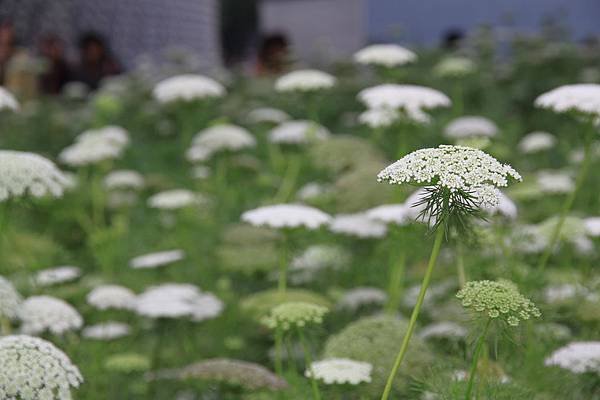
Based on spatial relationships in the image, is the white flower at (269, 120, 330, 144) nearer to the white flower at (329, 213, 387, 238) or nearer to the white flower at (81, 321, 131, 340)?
the white flower at (329, 213, 387, 238)

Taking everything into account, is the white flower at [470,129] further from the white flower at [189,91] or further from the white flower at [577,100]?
the white flower at [577,100]

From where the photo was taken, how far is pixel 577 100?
2779 mm

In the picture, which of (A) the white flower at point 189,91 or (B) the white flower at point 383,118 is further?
(A) the white flower at point 189,91

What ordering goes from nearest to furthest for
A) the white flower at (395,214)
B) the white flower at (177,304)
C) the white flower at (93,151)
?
the white flower at (395,214) → the white flower at (177,304) → the white flower at (93,151)

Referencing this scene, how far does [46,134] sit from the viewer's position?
956cm

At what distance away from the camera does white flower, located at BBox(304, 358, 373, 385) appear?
243 cm

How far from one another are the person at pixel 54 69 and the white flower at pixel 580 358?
36.5 feet

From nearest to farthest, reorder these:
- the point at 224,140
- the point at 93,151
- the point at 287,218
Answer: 1. the point at 287,218
2. the point at 93,151
3. the point at 224,140

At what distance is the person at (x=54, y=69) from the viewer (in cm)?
1280

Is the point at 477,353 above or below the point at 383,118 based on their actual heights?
below

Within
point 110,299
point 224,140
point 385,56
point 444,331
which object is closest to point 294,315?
point 444,331

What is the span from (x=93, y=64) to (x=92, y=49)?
0.96ft

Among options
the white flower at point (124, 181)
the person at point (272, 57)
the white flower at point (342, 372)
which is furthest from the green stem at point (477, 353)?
the person at point (272, 57)

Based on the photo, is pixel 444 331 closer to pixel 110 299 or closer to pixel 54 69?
pixel 110 299
